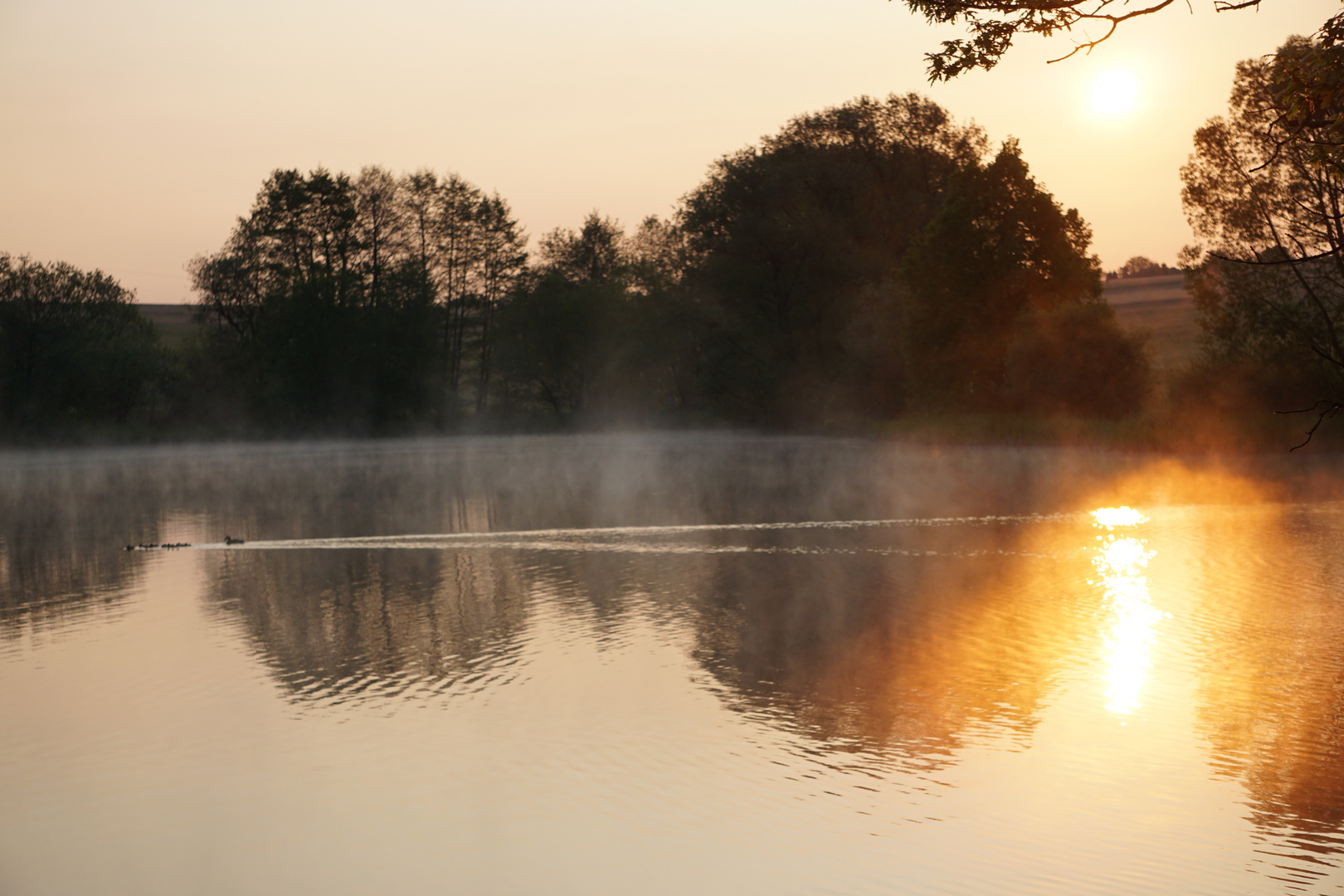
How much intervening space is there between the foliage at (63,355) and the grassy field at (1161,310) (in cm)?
6578

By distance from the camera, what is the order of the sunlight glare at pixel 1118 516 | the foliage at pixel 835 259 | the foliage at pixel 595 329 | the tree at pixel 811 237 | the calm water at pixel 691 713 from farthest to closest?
1. the foliage at pixel 595 329
2. the tree at pixel 811 237
3. the foliage at pixel 835 259
4. the sunlight glare at pixel 1118 516
5. the calm water at pixel 691 713

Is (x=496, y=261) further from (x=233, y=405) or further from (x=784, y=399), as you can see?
(x=784, y=399)

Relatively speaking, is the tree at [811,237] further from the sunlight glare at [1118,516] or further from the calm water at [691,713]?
the calm water at [691,713]

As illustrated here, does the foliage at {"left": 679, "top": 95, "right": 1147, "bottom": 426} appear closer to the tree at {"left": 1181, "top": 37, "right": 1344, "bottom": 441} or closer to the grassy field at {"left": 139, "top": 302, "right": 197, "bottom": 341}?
the tree at {"left": 1181, "top": 37, "right": 1344, "bottom": 441}

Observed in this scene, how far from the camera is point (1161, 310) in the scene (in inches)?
4852

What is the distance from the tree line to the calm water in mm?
34366

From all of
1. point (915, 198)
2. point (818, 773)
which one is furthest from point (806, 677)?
point (915, 198)

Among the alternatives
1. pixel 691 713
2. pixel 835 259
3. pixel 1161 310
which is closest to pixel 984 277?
pixel 835 259

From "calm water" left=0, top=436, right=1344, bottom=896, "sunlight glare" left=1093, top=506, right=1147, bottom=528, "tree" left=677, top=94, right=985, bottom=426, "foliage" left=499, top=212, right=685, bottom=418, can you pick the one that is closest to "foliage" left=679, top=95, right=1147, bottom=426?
"tree" left=677, top=94, right=985, bottom=426

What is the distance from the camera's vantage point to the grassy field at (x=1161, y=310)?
4035 inches

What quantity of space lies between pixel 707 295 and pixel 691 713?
61.5 metres

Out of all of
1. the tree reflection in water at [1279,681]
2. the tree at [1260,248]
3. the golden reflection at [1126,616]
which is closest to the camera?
the tree reflection in water at [1279,681]

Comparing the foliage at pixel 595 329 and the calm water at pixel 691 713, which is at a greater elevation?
the foliage at pixel 595 329

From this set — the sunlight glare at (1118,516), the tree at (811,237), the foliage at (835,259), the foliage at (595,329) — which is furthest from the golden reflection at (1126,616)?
the foliage at (595,329)
